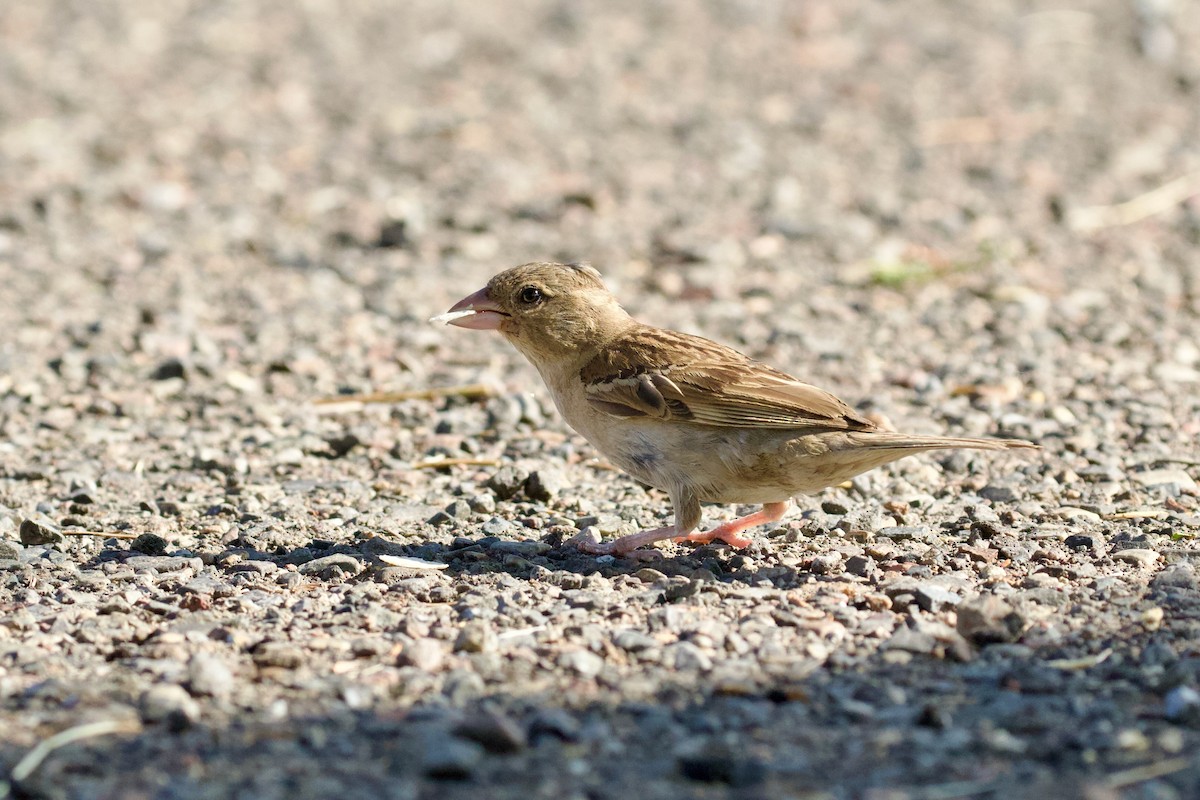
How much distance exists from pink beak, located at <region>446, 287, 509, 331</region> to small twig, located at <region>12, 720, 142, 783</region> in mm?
2322

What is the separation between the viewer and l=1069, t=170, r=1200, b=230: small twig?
30.5ft

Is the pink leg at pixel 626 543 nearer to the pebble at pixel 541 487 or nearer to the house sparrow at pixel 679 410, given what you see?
the house sparrow at pixel 679 410

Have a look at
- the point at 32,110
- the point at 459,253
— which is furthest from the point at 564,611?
the point at 32,110

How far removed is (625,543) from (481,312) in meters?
1.12

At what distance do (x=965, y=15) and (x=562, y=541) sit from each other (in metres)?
9.78

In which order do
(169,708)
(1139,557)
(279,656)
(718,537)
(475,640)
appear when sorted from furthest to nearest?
(718,537), (1139,557), (475,640), (279,656), (169,708)

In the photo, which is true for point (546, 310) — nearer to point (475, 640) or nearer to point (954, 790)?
point (475, 640)

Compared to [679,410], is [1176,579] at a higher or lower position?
lower

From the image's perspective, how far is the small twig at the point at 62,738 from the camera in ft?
10.6

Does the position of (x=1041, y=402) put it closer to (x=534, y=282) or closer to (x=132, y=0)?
(x=534, y=282)

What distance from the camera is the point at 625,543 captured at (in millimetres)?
4922

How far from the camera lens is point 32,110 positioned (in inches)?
431

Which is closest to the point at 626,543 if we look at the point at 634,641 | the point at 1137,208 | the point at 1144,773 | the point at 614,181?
the point at 634,641

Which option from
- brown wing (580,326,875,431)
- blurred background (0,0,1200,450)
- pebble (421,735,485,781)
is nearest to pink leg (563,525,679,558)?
brown wing (580,326,875,431)
